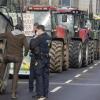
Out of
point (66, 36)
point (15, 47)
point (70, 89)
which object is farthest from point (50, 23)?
point (15, 47)

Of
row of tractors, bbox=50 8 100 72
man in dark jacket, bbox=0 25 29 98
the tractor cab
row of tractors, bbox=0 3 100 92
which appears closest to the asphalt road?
man in dark jacket, bbox=0 25 29 98

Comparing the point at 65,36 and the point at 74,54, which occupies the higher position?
the point at 65,36

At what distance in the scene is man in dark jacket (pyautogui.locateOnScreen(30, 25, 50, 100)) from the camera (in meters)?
14.3

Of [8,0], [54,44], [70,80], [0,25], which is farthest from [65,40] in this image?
[0,25]

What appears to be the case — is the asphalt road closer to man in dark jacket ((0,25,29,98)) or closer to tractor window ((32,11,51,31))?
man in dark jacket ((0,25,29,98))

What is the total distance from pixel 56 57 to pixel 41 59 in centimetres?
925

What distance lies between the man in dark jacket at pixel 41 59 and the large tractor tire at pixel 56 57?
8907 mm

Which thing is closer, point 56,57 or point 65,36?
point 56,57

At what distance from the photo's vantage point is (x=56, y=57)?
2367 centimetres

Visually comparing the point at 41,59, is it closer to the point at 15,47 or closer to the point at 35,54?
the point at 35,54

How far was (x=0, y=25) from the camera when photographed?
15.4 m

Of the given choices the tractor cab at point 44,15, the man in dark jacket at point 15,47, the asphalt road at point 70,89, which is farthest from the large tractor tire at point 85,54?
the man in dark jacket at point 15,47

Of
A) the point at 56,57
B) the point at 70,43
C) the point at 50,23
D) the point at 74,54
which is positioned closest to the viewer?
the point at 56,57

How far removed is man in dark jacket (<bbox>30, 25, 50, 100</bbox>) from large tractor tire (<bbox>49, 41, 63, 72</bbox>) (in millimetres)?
8907
